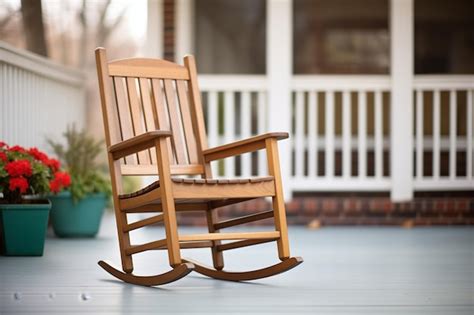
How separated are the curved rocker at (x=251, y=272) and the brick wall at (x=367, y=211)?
9.79 ft

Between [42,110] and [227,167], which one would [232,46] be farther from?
[42,110]

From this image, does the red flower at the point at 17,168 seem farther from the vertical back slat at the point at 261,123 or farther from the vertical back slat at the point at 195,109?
the vertical back slat at the point at 261,123

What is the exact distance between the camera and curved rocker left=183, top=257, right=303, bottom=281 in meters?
3.43

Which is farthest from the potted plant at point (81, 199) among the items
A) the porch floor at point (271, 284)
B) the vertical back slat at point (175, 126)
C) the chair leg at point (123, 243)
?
the chair leg at point (123, 243)

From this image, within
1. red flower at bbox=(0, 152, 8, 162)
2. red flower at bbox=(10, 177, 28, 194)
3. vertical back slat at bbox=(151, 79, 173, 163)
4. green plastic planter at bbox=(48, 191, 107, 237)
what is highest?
vertical back slat at bbox=(151, 79, 173, 163)

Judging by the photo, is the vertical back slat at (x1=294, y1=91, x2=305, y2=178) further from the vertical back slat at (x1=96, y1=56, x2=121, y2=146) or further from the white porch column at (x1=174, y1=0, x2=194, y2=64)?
the vertical back slat at (x1=96, y1=56, x2=121, y2=146)

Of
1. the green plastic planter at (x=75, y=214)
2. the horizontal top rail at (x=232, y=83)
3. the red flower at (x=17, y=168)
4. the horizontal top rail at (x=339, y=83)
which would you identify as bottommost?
the green plastic planter at (x=75, y=214)

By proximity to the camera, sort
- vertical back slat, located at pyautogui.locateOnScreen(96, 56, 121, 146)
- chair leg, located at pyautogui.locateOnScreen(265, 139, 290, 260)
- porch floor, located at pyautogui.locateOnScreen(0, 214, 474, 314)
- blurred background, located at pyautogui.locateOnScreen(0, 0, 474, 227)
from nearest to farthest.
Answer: porch floor, located at pyautogui.locateOnScreen(0, 214, 474, 314) → chair leg, located at pyautogui.locateOnScreen(265, 139, 290, 260) → vertical back slat, located at pyautogui.locateOnScreen(96, 56, 121, 146) → blurred background, located at pyautogui.locateOnScreen(0, 0, 474, 227)

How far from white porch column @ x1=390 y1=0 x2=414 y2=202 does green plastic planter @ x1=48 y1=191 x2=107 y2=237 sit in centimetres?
233

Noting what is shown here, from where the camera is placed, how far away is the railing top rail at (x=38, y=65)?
16.4 ft

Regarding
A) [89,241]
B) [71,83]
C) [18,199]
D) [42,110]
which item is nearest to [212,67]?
[71,83]

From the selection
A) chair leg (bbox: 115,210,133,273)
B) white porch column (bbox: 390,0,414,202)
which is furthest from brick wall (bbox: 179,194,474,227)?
chair leg (bbox: 115,210,133,273)

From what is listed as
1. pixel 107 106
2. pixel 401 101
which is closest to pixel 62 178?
pixel 107 106

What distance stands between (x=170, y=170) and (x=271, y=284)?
63 centimetres
